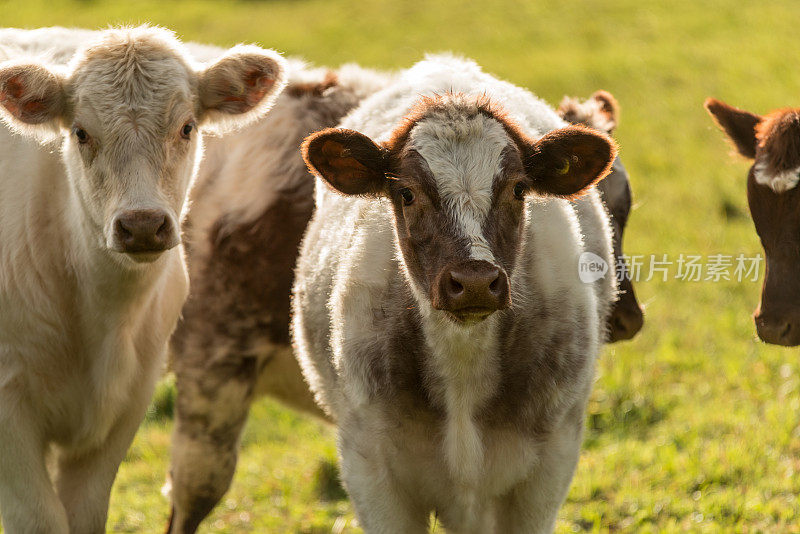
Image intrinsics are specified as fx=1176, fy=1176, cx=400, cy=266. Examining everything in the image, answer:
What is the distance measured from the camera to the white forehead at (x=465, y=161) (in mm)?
4371

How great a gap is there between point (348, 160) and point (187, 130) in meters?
0.88

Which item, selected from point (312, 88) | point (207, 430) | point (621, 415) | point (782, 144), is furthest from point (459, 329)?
point (621, 415)

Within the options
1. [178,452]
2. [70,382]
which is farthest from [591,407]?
[70,382]

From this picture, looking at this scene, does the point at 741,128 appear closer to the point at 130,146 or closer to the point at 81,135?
the point at 130,146

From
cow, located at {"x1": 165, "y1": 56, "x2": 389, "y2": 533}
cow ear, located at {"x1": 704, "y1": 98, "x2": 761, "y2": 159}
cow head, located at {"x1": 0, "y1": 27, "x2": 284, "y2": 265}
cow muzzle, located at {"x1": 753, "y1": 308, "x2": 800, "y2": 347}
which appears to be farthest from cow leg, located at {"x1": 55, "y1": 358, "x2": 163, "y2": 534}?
cow ear, located at {"x1": 704, "y1": 98, "x2": 761, "y2": 159}

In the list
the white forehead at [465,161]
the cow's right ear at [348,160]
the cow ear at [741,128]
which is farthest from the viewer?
the cow ear at [741,128]

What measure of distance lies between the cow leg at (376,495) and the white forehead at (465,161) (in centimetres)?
108

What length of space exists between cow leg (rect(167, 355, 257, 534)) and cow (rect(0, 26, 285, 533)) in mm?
1053

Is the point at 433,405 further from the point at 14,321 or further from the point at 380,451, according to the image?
the point at 14,321

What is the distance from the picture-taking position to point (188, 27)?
2341 cm

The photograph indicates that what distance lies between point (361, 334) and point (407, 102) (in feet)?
4.27

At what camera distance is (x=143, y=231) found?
463cm

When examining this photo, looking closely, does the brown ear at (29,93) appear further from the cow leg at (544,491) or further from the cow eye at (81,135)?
the cow leg at (544,491)

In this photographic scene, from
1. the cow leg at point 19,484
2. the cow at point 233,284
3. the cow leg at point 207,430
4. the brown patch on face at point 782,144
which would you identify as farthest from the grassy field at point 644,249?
the cow leg at point 19,484
